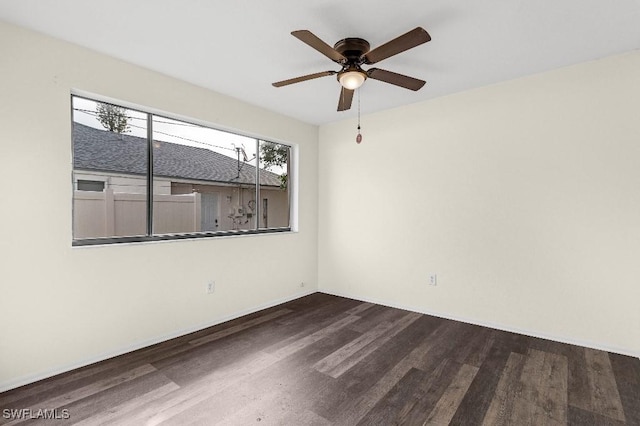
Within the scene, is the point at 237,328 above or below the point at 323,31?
below

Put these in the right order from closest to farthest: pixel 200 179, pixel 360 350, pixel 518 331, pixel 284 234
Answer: pixel 360 350 < pixel 518 331 < pixel 200 179 < pixel 284 234

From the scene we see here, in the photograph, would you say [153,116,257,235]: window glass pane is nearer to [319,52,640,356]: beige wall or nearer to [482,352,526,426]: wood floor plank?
[319,52,640,356]: beige wall

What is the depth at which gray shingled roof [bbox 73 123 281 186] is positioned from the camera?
8.77ft

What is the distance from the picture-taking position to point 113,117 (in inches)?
112

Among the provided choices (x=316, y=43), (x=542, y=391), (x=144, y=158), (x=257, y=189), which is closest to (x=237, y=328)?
(x=257, y=189)

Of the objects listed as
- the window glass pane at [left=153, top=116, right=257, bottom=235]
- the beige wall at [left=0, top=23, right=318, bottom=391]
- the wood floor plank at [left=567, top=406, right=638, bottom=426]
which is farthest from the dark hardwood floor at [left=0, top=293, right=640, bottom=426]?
the window glass pane at [left=153, top=116, right=257, bottom=235]

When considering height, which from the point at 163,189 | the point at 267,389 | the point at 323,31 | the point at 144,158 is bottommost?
the point at 267,389

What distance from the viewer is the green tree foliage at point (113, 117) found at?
9.04ft

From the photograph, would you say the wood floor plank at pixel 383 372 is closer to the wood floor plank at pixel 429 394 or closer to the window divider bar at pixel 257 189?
the wood floor plank at pixel 429 394

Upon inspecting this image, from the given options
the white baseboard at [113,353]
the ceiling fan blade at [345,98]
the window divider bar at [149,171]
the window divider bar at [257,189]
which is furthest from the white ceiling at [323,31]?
the white baseboard at [113,353]

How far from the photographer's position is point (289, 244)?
4.38m

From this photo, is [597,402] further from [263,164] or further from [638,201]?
[263,164]

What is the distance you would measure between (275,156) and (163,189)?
1634mm

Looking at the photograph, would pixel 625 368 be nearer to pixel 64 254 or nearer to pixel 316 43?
pixel 316 43
